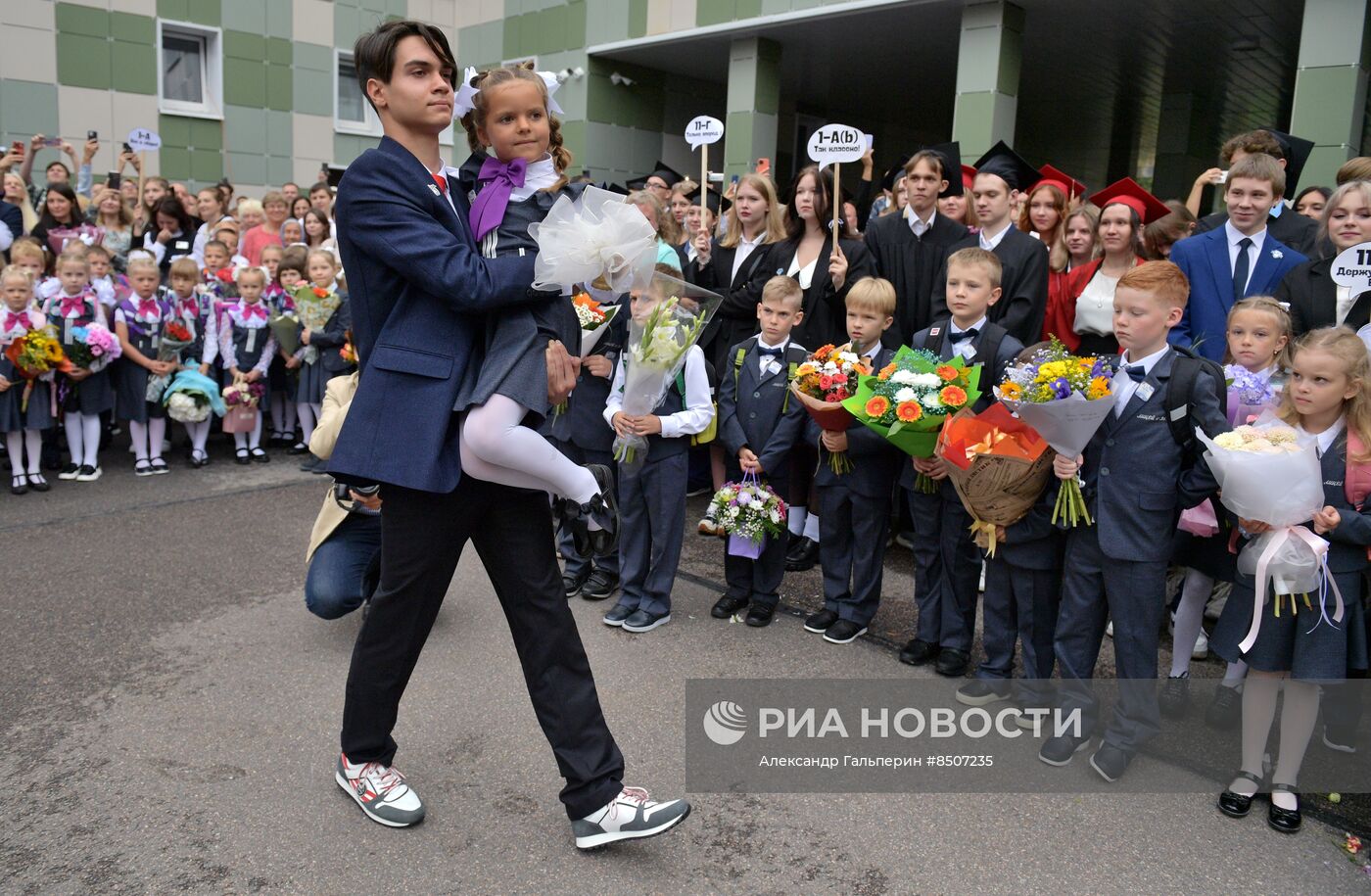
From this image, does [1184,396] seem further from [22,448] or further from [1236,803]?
[22,448]

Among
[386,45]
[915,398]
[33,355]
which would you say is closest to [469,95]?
[386,45]

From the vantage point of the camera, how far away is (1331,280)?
15.1 ft

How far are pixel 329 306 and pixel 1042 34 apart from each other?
1085cm

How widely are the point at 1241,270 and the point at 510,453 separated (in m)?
4.12

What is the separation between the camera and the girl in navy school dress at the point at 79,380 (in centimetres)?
761

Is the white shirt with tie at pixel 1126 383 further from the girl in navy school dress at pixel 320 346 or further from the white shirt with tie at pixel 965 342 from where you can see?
the girl in navy school dress at pixel 320 346

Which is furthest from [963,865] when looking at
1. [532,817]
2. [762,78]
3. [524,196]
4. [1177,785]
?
[762,78]

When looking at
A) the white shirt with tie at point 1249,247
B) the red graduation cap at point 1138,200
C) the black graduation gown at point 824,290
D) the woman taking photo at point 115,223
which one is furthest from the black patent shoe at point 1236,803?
the woman taking photo at point 115,223

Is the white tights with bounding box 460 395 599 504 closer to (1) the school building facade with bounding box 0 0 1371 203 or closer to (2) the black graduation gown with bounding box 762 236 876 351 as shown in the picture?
(2) the black graduation gown with bounding box 762 236 876 351

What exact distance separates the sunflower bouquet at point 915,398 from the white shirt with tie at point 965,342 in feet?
0.58

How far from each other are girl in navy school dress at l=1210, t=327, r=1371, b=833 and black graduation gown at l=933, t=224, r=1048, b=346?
1777mm

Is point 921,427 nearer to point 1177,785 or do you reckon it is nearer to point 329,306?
point 1177,785

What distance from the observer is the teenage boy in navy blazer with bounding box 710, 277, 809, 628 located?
514 cm

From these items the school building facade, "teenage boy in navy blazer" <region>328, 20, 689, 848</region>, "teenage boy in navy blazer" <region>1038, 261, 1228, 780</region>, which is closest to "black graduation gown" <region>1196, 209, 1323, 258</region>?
"teenage boy in navy blazer" <region>1038, 261, 1228, 780</region>
